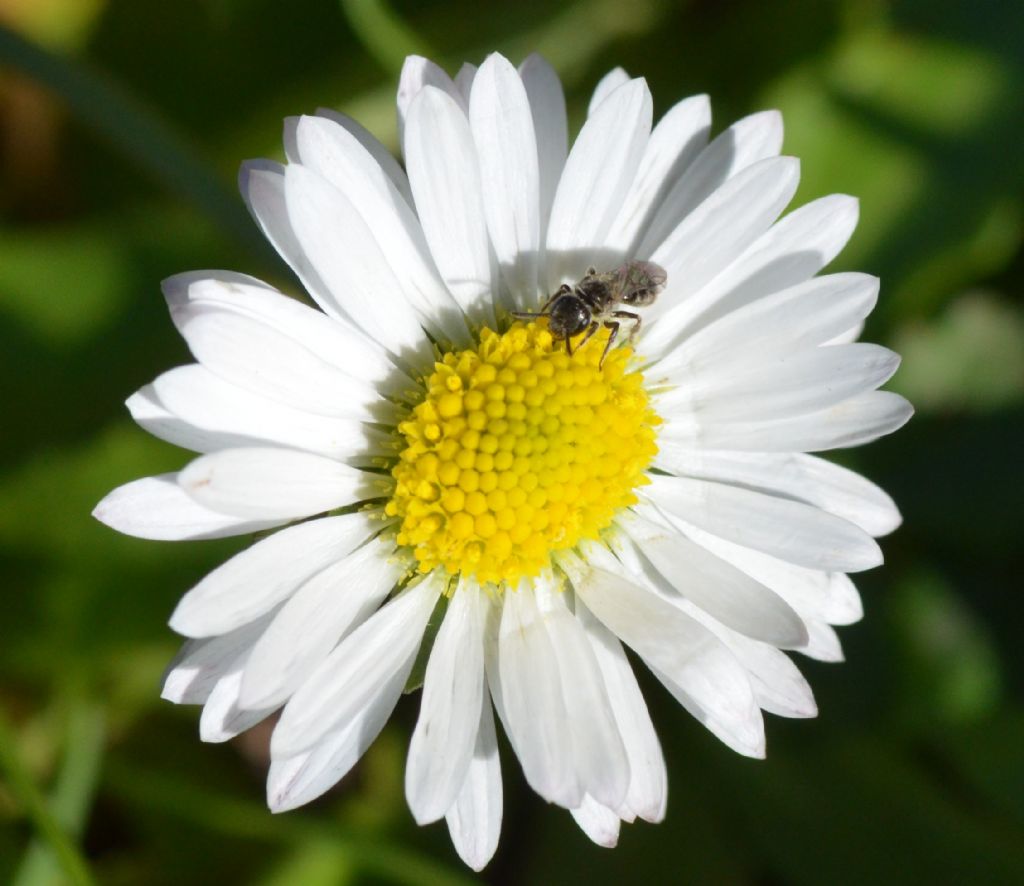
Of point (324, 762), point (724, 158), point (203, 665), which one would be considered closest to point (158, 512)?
point (203, 665)

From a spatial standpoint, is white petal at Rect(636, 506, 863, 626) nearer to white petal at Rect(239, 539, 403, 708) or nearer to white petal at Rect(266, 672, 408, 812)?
white petal at Rect(239, 539, 403, 708)

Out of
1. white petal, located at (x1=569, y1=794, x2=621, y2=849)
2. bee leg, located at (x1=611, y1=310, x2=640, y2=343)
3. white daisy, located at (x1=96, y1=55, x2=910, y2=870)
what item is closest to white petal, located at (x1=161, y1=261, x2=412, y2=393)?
white daisy, located at (x1=96, y1=55, x2=910, y2=870)

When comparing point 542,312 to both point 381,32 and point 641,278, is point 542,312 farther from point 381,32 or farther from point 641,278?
point 381,32

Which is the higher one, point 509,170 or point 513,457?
point 509,170

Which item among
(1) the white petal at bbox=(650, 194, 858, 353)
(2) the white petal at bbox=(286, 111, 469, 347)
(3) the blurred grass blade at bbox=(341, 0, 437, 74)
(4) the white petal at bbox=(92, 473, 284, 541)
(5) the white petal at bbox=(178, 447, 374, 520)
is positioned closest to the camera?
(5) the white petal at bbox=(178, 447, 374, 520)

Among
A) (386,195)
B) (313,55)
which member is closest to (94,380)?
(313,55)
